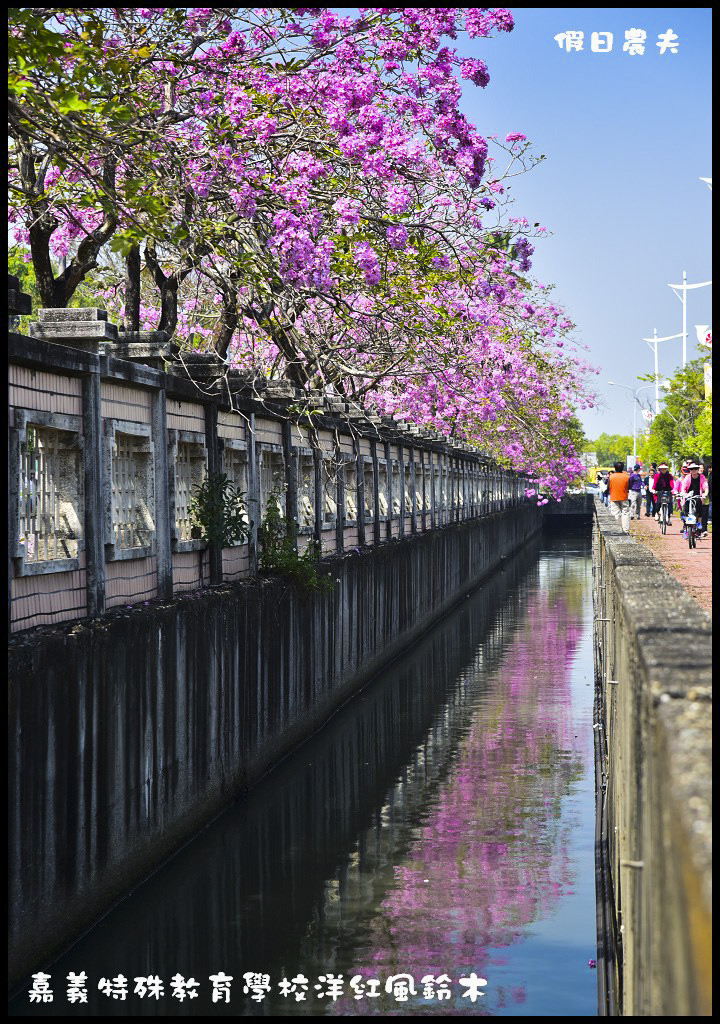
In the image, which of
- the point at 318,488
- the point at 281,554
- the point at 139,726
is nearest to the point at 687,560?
the point at 318,488

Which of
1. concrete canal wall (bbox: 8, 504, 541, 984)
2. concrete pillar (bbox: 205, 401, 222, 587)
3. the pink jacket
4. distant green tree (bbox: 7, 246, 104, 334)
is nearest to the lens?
concrete canal wall (bbox: 8, 504, 541, 984)

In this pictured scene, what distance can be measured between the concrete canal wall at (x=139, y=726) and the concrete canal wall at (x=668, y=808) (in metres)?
3.12

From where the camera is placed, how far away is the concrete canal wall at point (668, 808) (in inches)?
113

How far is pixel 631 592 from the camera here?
7.46 m

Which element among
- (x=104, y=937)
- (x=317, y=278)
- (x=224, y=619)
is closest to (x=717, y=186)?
(x=104, y=937)

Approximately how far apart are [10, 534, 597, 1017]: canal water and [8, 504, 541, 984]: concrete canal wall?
284 millimetres

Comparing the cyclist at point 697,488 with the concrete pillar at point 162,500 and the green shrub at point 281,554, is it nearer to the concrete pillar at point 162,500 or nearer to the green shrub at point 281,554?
the green shrub at point 281,554

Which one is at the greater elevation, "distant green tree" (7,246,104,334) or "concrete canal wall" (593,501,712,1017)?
"distant green tree" (7,246,104,334)

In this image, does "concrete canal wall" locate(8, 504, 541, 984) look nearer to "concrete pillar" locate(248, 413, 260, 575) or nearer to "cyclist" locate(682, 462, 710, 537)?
"concrete pillar" locate(248, 413, 260, 575)

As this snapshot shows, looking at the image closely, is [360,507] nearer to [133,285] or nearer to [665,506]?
[133,285]

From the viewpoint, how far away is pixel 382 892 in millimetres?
10438

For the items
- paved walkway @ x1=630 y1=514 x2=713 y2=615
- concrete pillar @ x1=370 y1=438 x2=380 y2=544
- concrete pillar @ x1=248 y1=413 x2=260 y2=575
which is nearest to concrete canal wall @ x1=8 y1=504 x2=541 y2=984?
concrete pillar @ x1=248 y1=413 x2=260 y2=575

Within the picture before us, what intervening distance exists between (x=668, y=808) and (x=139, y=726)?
6.73 meters

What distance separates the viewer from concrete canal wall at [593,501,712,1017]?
9.40ft
